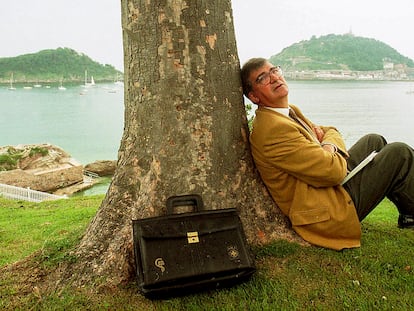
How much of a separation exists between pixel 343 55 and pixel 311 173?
12798 cm

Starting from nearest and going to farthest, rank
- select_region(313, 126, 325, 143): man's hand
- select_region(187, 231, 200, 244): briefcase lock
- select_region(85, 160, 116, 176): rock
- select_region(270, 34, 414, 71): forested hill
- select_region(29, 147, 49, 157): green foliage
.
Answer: select_region(187, 231, 200, 244): briefcase lock → select_region(313, 126, 325, 143): man's hand → select_region(29, 147, 49, 157): green foliage → select_region(85, 160, 116, 176): rock → select_region(270, 34, 414, 71): forested hill

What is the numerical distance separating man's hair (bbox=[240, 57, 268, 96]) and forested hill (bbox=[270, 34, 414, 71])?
119m

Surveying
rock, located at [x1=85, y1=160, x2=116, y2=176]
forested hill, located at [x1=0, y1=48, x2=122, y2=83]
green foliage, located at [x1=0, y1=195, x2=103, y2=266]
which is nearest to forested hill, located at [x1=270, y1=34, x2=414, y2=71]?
forested hill, located at [x1=0, y1=48, x2=122, y2=83]

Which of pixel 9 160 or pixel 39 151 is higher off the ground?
pixel 39 151

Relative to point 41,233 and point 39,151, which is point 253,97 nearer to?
point 41,233

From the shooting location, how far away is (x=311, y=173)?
2881 millimetres

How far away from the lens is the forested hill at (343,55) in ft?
397

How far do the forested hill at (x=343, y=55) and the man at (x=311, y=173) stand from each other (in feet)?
390

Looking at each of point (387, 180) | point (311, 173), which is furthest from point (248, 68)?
point (387, 180)

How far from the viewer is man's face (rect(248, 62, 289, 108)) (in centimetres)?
311

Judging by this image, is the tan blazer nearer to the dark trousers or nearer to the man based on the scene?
the man

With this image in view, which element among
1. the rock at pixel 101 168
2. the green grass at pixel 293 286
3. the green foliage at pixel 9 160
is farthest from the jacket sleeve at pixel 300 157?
the rock at pixel 101 168

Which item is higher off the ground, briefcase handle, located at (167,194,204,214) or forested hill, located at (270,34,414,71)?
forested hill, located at (270,34,414,71)

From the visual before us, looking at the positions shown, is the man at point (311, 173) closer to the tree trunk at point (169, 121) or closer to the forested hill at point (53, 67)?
the tree trunk at point (169, 121)
